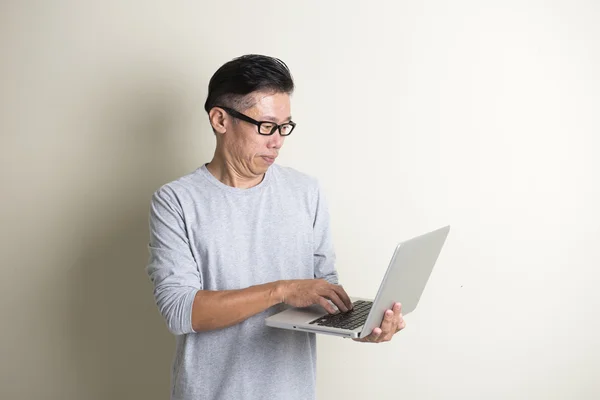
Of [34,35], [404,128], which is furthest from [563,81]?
[34,35]

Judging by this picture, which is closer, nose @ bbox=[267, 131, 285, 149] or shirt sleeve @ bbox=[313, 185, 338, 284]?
nose @ bbox=[267, 131, 285, 149]

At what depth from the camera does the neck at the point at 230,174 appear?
1.91m

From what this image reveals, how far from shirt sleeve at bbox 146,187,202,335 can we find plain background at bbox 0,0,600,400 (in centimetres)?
86

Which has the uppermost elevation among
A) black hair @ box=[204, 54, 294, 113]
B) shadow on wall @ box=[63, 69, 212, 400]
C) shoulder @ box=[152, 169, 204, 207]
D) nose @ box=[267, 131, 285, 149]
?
black hair @ box=[204, 54, 294, 113]

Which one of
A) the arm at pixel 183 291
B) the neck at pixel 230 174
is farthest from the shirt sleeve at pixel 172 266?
the neck at pixel 230 174

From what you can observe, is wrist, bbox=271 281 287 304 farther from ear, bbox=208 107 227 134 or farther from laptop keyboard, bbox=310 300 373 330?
ear, bbox=208 107 227 134

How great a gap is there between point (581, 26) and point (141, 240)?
176 cm

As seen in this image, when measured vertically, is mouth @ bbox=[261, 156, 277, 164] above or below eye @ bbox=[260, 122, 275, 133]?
below

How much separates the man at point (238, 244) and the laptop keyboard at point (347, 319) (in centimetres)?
3

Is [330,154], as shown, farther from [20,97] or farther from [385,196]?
[20,97]

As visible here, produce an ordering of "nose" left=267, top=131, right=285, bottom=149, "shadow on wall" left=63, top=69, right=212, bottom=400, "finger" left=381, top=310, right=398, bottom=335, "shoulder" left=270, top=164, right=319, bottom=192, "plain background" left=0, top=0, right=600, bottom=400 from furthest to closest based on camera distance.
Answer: "shadow on wall" left=63, top=69, right=212, bottom=400 < "plain background" left=0, top=0, right=600, bottom=400 < "shoulder" left=270, top=164, right=319, bottom=192 < "nose" left=267, top=131, right=285, bottom=149 < "finger" left=381, top=310, right=398, bottom=335

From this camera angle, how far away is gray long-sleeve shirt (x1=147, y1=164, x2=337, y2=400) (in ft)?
5.97

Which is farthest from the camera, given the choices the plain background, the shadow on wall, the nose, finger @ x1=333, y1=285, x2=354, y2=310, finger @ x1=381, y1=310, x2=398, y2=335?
the shadow on wall

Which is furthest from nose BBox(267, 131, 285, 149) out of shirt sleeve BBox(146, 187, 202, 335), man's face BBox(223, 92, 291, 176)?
shirt sleeve BBox(146, 187, 202, 335)
